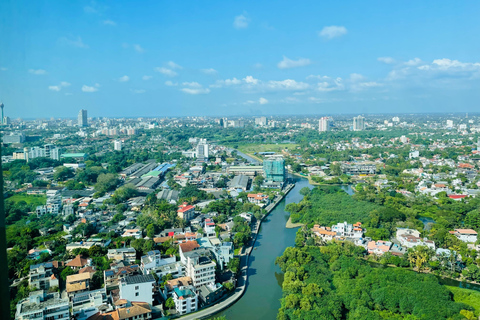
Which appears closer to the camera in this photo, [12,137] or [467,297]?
[467,297]

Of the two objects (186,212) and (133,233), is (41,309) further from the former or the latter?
Result: (186,212)

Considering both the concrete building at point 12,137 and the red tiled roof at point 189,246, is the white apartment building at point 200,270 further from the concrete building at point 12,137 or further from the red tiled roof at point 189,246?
the concrete building at point 12,137

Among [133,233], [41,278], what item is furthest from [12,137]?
[41,278]

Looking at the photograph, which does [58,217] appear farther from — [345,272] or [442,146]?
[442,146]

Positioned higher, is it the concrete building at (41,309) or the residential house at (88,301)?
the concrete building at (41,309)

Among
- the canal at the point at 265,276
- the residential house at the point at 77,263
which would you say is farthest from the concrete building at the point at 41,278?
the canal at the point at 265,276

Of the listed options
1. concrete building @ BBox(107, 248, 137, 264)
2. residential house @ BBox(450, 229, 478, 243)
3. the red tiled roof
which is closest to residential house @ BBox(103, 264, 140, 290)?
concrete building @ BBox(107, 248, 137, 264)

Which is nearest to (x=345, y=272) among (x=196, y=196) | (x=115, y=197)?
(x=196, y=196)
